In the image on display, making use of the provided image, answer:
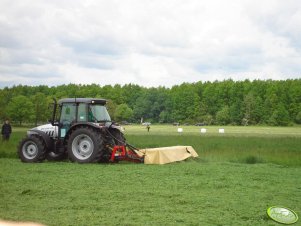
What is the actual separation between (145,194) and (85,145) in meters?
5.82

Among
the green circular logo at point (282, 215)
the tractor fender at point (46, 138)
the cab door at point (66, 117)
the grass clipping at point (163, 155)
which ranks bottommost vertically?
the green circular logo at point (282, 215)

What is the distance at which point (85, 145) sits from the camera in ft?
45.2

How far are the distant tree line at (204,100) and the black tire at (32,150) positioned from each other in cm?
7373

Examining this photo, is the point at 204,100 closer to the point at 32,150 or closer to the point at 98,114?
the point at 98,114

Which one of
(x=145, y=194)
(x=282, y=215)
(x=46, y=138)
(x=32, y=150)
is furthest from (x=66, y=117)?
(x=282, y=215)

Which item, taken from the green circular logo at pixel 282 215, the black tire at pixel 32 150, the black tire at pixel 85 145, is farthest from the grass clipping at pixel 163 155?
the green circular logo at pixel 282 215

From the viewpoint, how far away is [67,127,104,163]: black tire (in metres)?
13.4

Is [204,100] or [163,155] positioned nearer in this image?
[163,155]

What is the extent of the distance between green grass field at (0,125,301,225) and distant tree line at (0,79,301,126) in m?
77.7

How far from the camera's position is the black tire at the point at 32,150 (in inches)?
555

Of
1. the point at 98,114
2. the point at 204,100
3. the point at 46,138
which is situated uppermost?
the point at 204,100

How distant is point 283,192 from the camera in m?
8.79

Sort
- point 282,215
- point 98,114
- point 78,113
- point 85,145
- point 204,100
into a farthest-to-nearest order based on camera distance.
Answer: point 204,100, point 98,114, point 78,113, point 85,145, point 282,215

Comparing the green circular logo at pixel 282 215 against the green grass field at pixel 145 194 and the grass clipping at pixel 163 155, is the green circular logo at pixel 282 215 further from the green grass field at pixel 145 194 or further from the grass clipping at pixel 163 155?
the grass clipping at pixel 163 155
